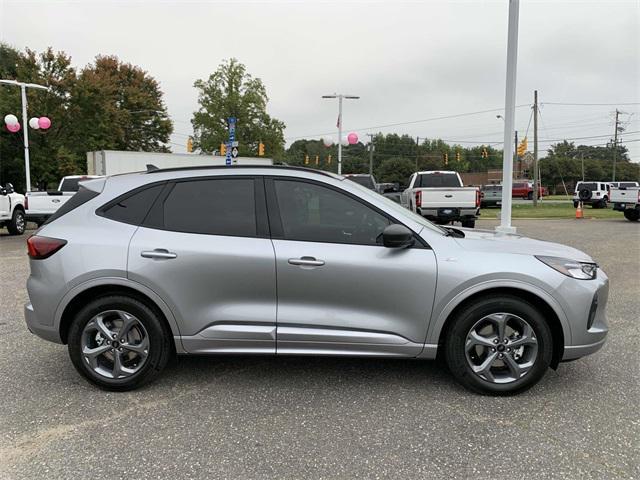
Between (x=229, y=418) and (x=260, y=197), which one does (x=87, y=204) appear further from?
(x=229, y=418)

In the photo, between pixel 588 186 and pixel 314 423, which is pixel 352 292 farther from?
pixel 588 186

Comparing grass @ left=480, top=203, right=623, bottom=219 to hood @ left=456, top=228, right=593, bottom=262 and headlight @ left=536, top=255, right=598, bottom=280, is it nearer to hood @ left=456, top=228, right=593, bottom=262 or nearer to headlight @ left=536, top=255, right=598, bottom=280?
hood @ left=456, top=228, right=593, bottom=262

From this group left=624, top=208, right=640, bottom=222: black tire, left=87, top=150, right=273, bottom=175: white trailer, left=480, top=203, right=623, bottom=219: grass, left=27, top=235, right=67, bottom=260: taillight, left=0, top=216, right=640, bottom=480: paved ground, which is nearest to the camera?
left=0, top=216, right=640, bottom=480: paved ground

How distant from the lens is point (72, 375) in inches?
156

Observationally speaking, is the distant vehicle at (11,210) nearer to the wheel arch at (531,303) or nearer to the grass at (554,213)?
the wheel arch at (531,303)

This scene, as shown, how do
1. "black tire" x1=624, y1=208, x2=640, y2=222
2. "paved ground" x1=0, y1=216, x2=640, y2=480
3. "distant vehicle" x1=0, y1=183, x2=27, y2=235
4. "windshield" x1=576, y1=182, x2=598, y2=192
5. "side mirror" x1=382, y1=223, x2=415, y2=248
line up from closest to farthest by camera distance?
"paved ground" x1=0, y1=216, x2=640, y2=480 → "side mirror" x1=382, y1=223, x2=415, y2=248 → "distant vehicle" x1=0, y1=183, x2=27, y2=235 → "black tire" x1=624, y1=208, x2=640, y2=222 → "windshield" x1=576, y1=182, x2=598, y2=192

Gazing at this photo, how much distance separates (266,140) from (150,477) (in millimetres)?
46868

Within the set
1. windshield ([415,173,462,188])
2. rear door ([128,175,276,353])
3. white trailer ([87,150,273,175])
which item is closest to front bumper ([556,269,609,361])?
rear door ([128,175,276,353])

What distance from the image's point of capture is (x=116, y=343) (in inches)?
140

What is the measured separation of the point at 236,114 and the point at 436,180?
33770 mm

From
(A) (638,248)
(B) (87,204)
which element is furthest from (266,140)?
(B) (87,204)

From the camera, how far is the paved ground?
2.69 metres

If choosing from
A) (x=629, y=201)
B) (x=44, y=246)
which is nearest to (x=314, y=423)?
(x=44, y=246)

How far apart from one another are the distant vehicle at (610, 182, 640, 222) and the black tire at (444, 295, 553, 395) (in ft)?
62.7
